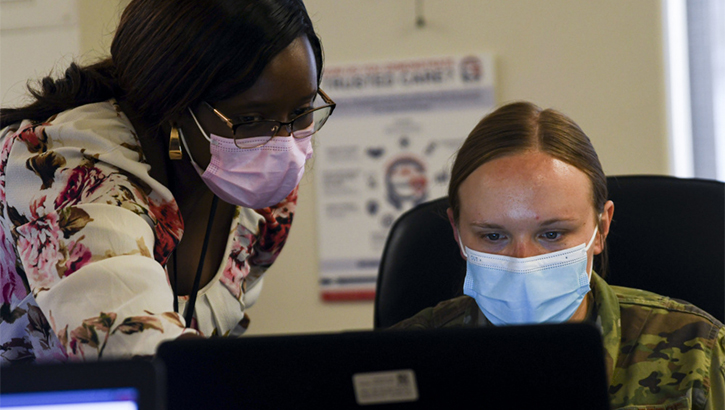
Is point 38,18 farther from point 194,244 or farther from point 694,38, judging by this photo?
point 694,38

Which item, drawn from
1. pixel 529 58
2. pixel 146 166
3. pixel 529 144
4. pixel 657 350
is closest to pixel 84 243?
pixel 146 166

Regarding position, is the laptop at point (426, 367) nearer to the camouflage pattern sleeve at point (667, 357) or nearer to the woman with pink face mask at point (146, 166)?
the woman with pink face mask at point (146, 166)

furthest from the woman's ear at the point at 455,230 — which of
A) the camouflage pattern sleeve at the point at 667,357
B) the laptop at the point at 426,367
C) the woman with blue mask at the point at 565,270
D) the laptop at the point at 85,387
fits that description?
the laptop at the point at 85,387

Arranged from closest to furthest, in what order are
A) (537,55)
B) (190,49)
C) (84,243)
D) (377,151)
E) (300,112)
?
(84,243)
(190,49)
(300,112)
(537,55)
(377,151)

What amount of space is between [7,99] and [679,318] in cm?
235

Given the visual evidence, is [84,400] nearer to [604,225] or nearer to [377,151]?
[604,225]

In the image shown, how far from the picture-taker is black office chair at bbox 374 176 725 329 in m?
1.17

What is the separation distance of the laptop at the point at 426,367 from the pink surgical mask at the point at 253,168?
62 centimetres

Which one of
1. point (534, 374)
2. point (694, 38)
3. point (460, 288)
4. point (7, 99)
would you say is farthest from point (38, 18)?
point (534, 374)

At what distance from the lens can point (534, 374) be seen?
1.59ft

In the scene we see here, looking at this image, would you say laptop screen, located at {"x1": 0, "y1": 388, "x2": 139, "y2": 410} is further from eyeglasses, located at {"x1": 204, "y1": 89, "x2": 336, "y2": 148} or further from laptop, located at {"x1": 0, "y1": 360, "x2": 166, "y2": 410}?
eyeglasses, located at {"x1": 204, "y1": 89, "x2": 336, "y2": 148}

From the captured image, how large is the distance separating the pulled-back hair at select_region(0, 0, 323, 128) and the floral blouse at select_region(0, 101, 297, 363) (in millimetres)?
57

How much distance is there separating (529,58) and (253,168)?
1.37m

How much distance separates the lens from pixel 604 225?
3.85ft
